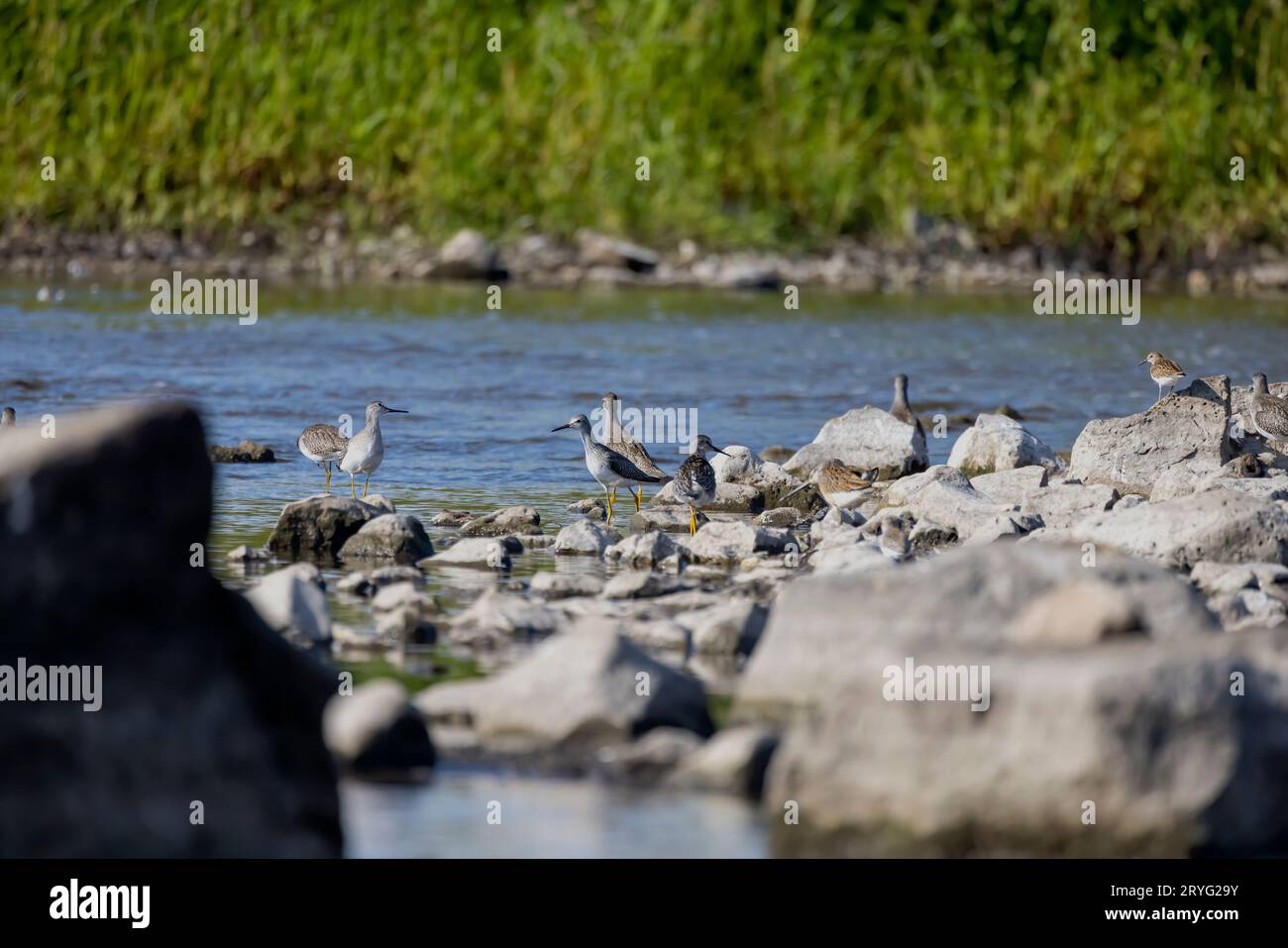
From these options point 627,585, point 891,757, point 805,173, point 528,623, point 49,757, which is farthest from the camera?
point 805,173

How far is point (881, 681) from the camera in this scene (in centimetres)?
465

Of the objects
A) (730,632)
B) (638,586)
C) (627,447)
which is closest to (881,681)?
(730,632)

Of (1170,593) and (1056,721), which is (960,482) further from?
(1056,721)

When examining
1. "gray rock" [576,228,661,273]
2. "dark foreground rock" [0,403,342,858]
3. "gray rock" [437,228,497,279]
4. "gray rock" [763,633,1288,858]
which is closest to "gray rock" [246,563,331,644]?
"dark foreground rock" [0,403,342,858]

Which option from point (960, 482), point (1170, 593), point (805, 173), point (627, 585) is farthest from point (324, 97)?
point (1170, 593)

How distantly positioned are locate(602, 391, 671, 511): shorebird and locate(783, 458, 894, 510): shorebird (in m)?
0.71

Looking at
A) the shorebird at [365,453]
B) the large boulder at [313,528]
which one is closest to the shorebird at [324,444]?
the shorebird at [365,453]

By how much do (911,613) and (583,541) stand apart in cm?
331

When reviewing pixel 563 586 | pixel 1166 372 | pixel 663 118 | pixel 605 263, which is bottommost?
pixel 563 586

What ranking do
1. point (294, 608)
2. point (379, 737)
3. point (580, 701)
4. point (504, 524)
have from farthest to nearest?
point (504, 524) < point (294, 608) < point (580, 701) < point (379, 737)

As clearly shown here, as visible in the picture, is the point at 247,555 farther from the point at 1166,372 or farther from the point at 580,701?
the point at 1166,372

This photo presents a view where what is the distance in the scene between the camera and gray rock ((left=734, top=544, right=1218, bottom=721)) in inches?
204
